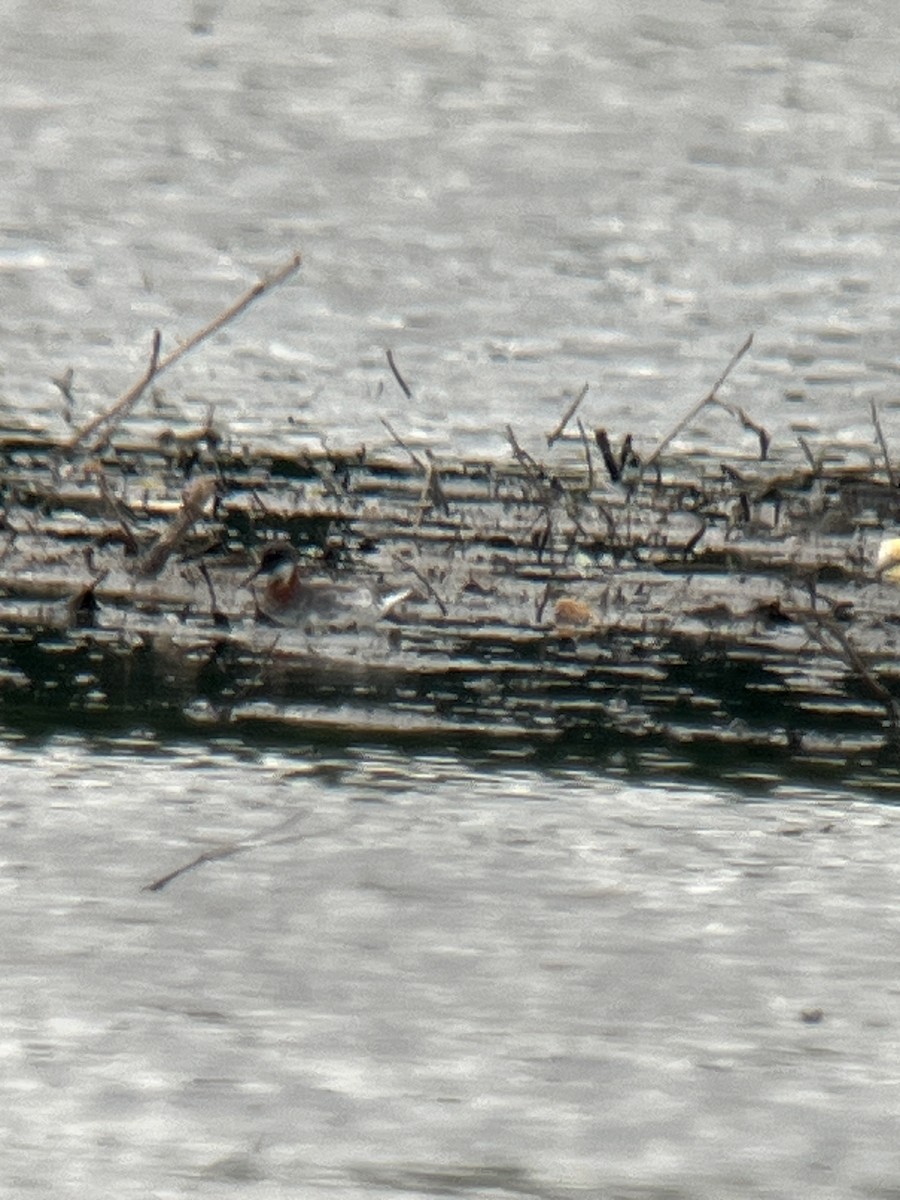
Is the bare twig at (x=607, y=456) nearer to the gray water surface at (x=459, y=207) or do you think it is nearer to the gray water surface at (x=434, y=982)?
the gray water surface at (x=459, y=207)

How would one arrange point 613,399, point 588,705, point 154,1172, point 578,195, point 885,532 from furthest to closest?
point 578,195 < point 613,399 < point 885,532 < point 588,705 < point 154,1172

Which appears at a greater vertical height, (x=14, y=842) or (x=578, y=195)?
(x=578, y=195)

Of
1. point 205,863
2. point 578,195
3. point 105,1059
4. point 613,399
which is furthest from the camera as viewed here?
point 578,195

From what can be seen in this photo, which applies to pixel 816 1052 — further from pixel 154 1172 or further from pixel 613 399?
pixel 613 399

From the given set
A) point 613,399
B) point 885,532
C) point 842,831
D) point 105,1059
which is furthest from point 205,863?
point 613,399

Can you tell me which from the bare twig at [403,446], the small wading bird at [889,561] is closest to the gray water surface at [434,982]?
the small wading bird at [889,561]

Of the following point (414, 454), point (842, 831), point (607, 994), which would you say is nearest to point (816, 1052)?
point (607, 994)

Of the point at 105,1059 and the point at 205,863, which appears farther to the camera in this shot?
the point at 205,863
